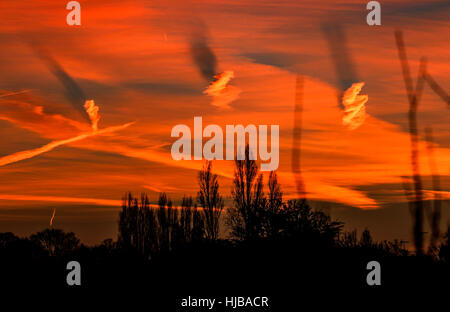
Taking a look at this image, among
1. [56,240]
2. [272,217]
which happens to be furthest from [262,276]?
[56,240]

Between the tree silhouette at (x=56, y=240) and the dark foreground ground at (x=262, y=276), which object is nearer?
the dark foreground ground at (x=262, y=276)

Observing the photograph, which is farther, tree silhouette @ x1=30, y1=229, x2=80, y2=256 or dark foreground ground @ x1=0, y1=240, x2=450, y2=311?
tree silhouette @ x1=30, y1=229, x2=80, y2=256

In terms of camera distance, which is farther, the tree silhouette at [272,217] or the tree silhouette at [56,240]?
the tree silhouette at [56,240]

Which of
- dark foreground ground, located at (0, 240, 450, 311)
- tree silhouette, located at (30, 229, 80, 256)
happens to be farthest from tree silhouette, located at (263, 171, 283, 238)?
tree silhouette, located at (30, 229, 80, 256)

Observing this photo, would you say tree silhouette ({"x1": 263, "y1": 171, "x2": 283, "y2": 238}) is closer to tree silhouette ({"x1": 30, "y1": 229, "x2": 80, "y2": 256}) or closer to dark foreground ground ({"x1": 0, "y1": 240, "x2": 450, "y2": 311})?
dark foreground ground ({"x1": 0, "y1": 240, "x2": 450, "y2": 311})

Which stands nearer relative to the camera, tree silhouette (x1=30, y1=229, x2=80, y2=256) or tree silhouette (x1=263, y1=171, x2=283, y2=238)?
tree silhouette (x1=263, y1=171, x2=283, y2=238)

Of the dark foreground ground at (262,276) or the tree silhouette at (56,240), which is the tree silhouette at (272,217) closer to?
the dark foreground ground at (262,276)

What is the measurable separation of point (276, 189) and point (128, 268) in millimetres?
14716

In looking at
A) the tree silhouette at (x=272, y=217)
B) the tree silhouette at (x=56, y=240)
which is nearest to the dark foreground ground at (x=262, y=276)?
the tree silhouette at (x=272, y=217)

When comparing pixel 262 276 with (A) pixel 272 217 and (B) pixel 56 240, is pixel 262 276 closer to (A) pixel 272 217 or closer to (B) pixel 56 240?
(A) pixel 272 217

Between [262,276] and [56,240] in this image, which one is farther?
[56,240]
